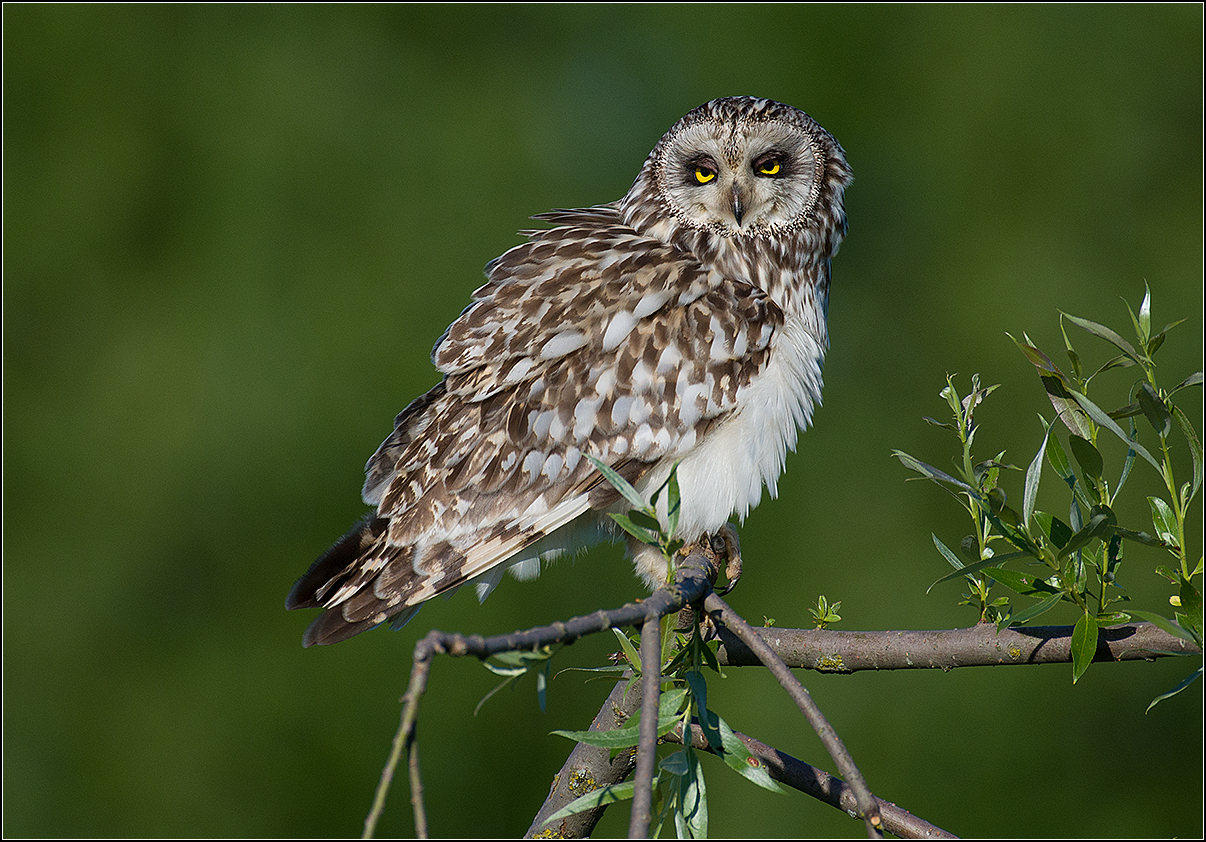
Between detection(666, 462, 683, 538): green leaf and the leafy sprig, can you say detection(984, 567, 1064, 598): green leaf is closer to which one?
the leafy sprig

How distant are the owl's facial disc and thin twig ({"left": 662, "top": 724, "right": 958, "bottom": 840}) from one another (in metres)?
1.17

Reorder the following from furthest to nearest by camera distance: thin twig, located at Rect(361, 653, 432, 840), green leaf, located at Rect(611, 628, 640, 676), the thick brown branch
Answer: green leaf, located at Rect(611, 628, 640, 676), the thick brown branch, thin twig, located at Rect(361, 653, 432, 840)

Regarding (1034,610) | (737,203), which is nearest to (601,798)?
(1034,610)

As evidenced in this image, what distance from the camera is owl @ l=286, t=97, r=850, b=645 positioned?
6.57 feet

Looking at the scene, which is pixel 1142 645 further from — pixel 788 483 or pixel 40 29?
pixel 40 29

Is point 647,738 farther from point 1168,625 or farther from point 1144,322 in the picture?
point 1144,322

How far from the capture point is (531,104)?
20.4 feet

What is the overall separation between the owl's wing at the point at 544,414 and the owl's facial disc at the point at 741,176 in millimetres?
155

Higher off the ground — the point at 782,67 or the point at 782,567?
the point at 782,67

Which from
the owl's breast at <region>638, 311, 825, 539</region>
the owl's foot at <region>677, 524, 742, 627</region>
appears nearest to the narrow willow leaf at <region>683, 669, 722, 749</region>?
the owl's breast at <region>638, 311, 825, 539</region>

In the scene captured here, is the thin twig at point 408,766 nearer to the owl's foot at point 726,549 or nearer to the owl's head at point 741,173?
the owl's foot at point 726,549

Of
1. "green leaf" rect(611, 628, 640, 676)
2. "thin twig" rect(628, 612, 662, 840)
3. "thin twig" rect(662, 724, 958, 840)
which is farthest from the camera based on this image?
"green leaf" rect(611, 628, 640, 676)

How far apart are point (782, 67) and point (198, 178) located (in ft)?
11.5

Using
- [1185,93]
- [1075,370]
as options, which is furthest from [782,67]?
[1075,370]
